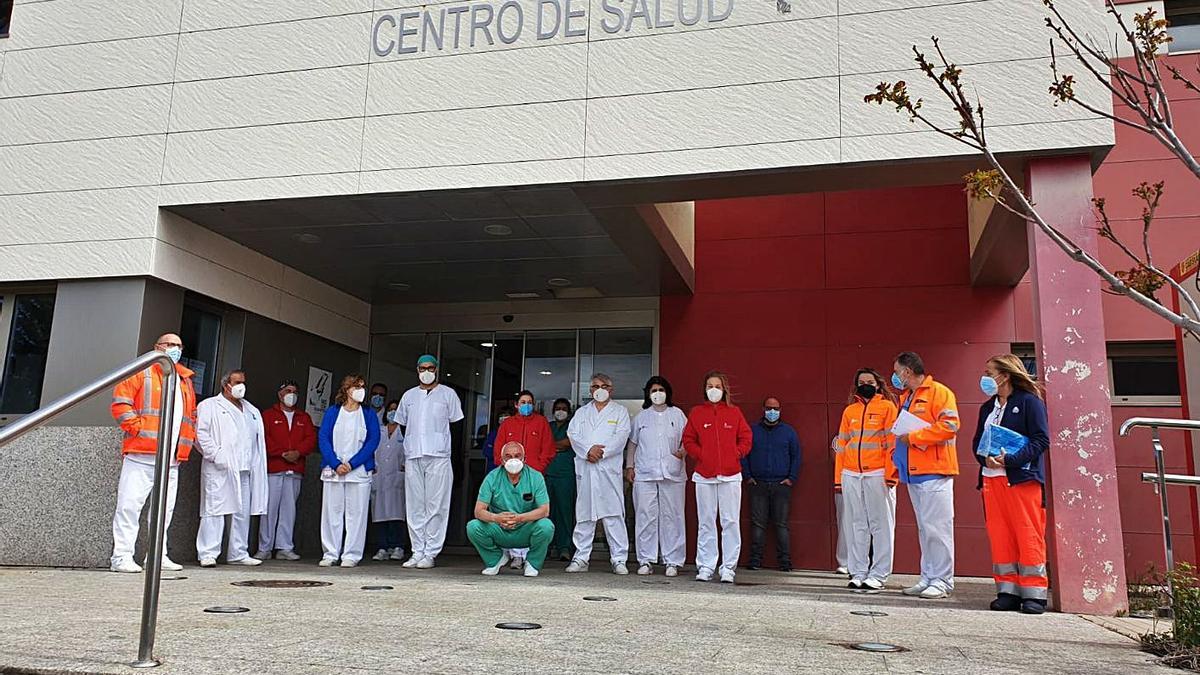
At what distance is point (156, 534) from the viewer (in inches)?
137

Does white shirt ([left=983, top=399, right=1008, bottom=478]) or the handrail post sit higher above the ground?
white shirt ([left=983, top=399, right=1008, bottom=478])

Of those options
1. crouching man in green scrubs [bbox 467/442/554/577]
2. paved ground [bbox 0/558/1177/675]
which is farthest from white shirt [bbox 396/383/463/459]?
paved ground [bbox 0/558/1177/675]

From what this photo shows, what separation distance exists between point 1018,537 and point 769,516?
4.33 meters

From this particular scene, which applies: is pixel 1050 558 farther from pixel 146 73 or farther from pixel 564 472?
pixel 146 73

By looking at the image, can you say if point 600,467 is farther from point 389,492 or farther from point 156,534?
point 156,534

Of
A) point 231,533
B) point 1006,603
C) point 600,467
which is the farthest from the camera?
point 600,467

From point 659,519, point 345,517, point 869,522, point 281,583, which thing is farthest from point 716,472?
point 281,583

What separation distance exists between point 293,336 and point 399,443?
5.74 feet

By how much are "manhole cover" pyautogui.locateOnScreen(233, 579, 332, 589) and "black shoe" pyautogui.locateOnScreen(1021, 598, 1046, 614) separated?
15.4ft

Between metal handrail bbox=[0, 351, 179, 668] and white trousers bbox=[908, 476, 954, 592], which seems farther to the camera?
white trousers bbox=[908, 476, 954, 592]

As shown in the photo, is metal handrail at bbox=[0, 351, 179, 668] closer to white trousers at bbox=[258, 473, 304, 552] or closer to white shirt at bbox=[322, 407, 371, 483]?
white shirt at bbox=[322, 407, 371, 483]

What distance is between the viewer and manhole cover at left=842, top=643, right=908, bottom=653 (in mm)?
4078

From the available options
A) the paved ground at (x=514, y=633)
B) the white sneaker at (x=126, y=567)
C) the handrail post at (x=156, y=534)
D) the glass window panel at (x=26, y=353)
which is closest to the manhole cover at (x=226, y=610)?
the paved ground at (x=514, y=633)

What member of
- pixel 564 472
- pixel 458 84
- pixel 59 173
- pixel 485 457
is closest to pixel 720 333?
pixel 564 472
